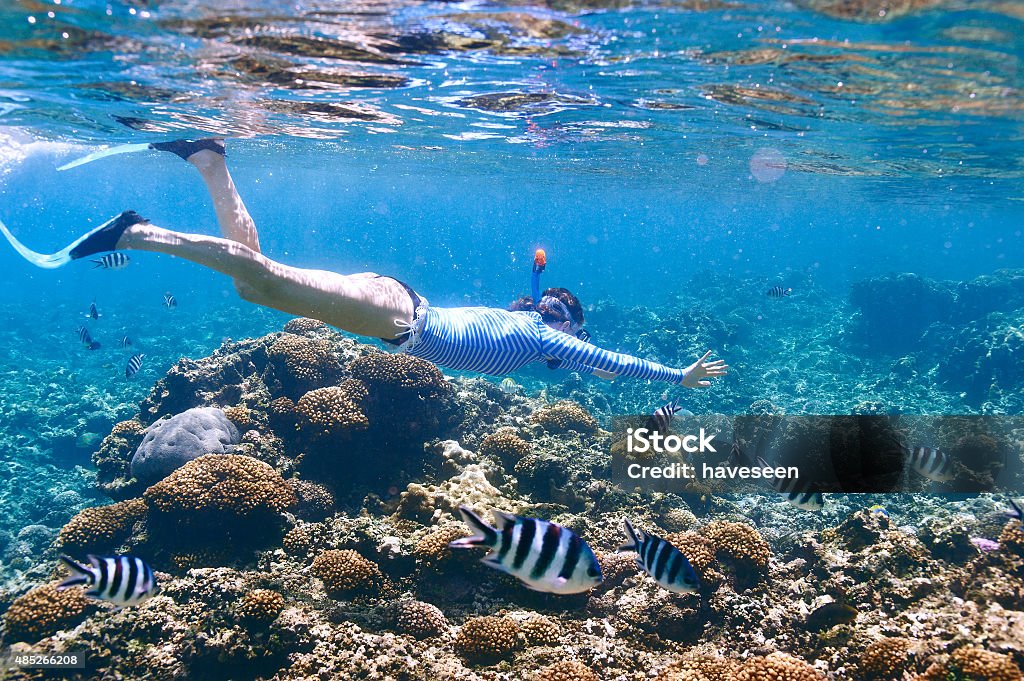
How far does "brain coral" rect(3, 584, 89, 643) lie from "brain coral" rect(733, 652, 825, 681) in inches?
271

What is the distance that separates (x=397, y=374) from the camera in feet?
29.6

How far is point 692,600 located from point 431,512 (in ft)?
11.2

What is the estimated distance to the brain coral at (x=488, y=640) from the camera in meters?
4.97

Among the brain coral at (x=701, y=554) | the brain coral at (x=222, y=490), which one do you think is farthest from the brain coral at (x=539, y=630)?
the brain coral at (x=222, y=490)

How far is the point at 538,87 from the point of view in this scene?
511 inches

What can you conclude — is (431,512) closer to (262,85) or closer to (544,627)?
(544,627)

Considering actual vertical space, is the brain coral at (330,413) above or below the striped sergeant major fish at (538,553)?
below

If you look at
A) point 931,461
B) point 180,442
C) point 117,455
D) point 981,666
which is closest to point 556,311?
point 931,461

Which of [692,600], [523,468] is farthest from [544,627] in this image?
[523,468]

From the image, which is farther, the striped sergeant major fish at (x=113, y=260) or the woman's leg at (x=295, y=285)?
the striped sergeant major fish at (x=113, y=260)

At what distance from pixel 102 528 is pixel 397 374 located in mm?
4532

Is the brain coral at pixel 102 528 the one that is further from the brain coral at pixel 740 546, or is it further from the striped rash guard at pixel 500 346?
the brain coral at pixel 740 546

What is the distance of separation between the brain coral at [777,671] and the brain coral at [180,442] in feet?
24.2

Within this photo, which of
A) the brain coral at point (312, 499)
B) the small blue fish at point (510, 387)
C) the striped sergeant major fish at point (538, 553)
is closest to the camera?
the striped sergeant major fish at point (538, 553)
